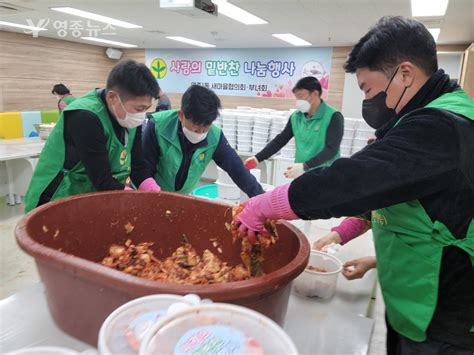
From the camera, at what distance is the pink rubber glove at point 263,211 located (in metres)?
0.88

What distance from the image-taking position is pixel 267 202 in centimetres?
92

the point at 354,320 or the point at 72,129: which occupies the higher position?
the point at 72,129

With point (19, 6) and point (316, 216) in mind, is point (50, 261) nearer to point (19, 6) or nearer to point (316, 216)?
point (316, 216)

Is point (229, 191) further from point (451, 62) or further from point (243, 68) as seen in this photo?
point (243, 68)

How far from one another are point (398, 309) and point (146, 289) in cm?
67

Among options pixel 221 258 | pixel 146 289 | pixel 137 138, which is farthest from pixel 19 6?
pixel 146 289

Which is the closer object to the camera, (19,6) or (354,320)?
(354,320)

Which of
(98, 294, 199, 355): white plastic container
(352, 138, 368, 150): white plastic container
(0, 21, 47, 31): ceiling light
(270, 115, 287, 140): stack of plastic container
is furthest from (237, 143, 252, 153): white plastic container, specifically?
(0, 21, 47, 31): ceiling light

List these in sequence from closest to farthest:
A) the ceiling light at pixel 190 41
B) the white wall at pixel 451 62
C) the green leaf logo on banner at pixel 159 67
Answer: the white wall at pixel 451 62, the ceiling light at pixel 190 41, the green leaf logo on banner at pixel 159 67

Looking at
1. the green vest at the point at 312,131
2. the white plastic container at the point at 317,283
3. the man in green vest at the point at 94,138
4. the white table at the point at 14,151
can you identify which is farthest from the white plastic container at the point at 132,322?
the white table at the point at 14,151

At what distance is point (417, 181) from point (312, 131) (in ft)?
7.63

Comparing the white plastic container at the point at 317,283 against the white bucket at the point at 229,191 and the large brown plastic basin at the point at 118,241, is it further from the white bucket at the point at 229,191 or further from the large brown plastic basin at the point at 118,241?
the white bucket at the point at 229,191

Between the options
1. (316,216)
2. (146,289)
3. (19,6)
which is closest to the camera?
(146,289)

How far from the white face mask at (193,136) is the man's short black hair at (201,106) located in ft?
0.26
